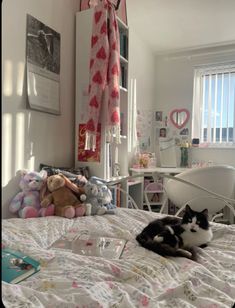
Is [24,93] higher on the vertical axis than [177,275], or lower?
higher

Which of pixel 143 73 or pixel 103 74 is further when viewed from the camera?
pixel 143 73

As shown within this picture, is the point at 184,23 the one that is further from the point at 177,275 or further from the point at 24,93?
the point at 177,275

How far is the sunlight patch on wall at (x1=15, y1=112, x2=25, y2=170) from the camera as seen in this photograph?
1.80 metres

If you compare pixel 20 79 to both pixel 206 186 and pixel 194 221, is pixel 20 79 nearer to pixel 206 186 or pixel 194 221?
pixel 194 221

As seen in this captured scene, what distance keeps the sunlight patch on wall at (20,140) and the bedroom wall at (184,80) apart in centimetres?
239

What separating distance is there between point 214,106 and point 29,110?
2.50 m

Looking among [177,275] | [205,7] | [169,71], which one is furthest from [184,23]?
[177,275]

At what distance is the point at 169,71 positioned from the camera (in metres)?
3.77

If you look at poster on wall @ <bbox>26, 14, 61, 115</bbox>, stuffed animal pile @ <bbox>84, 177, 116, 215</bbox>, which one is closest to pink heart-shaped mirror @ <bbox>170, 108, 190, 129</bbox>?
poster on wall @ <bbox>26, 14, 61, 115</bbox>

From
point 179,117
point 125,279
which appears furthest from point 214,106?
point 125,279

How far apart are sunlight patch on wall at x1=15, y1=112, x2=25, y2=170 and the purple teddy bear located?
0.07 metres

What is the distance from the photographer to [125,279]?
88 centimetres

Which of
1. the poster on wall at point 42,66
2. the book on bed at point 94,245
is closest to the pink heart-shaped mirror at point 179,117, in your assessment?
the poster on wall at point 42,66

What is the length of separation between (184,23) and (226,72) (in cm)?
95
